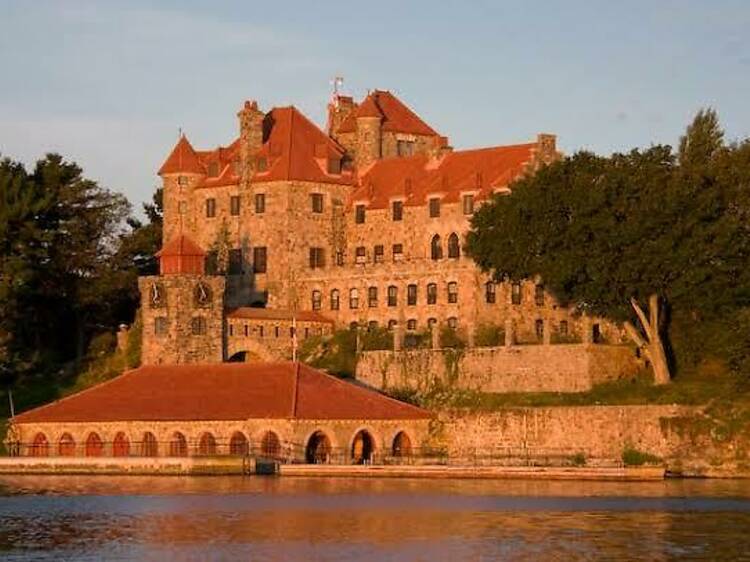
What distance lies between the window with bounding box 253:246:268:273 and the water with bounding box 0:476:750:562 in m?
22.2

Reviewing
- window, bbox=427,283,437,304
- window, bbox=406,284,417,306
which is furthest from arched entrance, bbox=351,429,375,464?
window, bbox=406,284,417,306

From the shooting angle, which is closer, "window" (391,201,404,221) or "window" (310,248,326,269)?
"window" (391,201,404,221)

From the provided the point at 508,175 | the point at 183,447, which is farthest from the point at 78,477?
the point at 508,175

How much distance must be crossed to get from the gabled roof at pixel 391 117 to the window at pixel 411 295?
13.5 metres

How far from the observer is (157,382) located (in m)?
101

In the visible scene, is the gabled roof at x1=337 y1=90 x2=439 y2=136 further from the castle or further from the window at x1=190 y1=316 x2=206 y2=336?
the window at x1=190 y1=316 x2=206 y2=336

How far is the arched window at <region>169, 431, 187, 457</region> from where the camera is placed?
9756cm

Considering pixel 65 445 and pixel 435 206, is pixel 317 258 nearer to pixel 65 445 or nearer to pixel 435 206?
pixel 435 206

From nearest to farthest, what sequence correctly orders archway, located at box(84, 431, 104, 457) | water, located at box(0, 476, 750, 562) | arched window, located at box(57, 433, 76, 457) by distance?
water, located at box(0, 476, 750, 562)
archway, located at box(84, 431, 104, 457)
arched window, located at box(57, 433, 76, 457)

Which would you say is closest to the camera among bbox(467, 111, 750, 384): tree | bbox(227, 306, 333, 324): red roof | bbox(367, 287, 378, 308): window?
bbox(467, 111, 750, 384): tree

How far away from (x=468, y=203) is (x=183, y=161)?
1622cm

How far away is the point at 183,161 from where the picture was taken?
117 m

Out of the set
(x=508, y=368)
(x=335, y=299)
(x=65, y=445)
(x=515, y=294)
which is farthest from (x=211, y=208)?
(x=508, y=368)

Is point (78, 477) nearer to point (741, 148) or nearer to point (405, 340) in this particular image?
point (405, 340)
